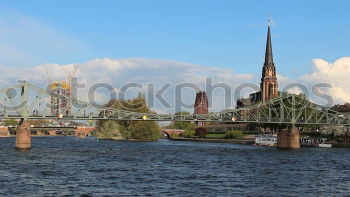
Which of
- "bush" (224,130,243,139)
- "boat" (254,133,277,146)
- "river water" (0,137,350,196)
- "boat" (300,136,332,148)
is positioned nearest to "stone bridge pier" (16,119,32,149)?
"river water" (0,137,350,196)

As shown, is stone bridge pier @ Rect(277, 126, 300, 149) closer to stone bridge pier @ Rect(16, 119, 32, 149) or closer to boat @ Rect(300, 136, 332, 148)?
boat @ Rect(300, 136, 332, 148)

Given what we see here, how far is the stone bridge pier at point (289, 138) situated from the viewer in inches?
5038

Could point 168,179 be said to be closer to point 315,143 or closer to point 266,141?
point 315,143

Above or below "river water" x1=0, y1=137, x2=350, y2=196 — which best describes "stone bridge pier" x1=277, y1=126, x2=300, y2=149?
above

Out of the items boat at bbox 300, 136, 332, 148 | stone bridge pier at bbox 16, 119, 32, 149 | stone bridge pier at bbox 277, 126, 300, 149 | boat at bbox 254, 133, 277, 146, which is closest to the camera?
stone bridge pier at bbox 16, 119, 32, 149

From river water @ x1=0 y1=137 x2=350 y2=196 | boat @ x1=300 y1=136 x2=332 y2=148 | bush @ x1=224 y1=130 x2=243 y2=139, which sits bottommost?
river water @ x1=0 y1=137 x2=350 y2=196

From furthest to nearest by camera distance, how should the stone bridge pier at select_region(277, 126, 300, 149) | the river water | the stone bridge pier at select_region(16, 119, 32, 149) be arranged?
the stone bridge pier at select_region(277, 126, 300, 149)
the stone bridge pier at select_region(16, 119, 32, 149)
the river water

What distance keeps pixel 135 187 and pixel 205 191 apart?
6.49 meters

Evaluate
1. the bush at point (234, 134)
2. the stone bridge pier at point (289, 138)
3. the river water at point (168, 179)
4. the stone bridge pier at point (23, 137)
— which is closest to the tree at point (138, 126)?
the bush at point (234, 134)

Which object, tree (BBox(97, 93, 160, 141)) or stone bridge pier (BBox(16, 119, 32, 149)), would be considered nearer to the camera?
stone bridge pier (BBox(16, 119, 32, 149))

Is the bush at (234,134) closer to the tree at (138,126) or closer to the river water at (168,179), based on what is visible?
the tree at (138,126)

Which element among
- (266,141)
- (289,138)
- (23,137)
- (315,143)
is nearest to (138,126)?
(266,141)

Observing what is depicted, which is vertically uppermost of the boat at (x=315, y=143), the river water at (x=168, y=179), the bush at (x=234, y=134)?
the bush at (x=234, y=134)

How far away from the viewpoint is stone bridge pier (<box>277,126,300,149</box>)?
12796 cm
